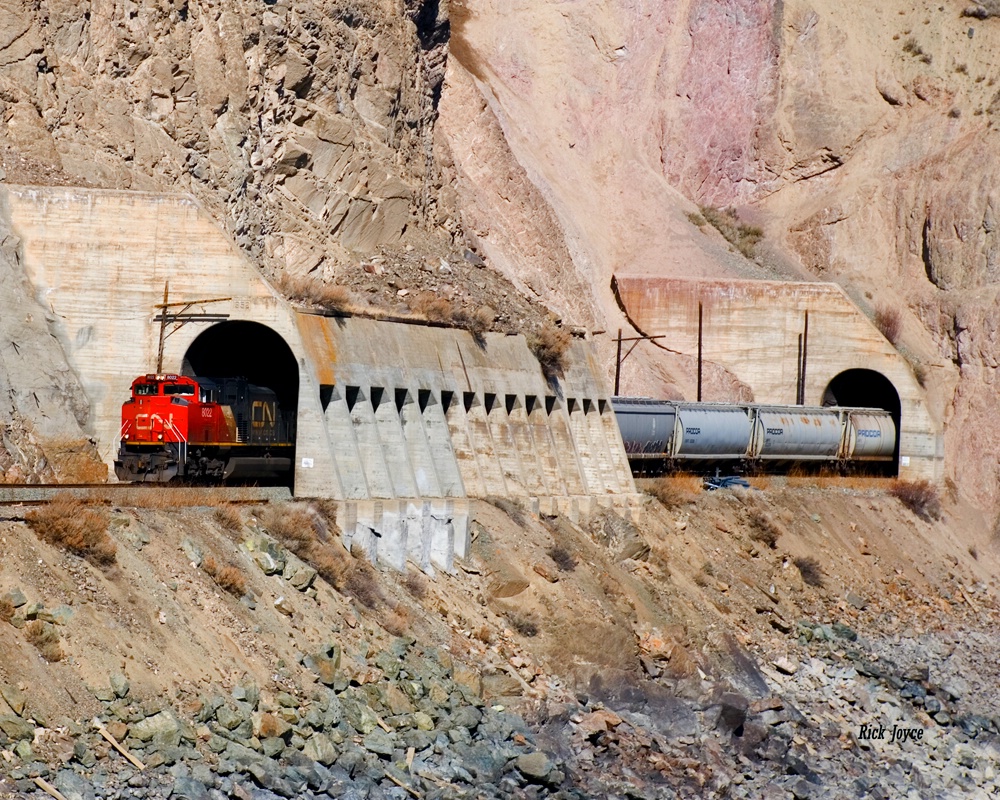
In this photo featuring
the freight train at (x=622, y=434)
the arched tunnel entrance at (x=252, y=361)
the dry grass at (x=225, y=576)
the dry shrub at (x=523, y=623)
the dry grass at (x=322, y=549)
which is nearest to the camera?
the dry grass at (x=225, y=576)

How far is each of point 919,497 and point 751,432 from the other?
8.72 meters

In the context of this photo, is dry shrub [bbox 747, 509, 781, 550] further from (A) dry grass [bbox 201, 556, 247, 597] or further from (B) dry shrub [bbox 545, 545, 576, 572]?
(A) dry grass [bbox 201, 556, 247, 597]

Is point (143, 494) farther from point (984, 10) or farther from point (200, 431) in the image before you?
point (984, 10)

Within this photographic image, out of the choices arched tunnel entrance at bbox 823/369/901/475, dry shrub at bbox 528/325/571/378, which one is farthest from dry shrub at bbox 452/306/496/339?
arched tunnel entrance at bbox 823/369/901/475

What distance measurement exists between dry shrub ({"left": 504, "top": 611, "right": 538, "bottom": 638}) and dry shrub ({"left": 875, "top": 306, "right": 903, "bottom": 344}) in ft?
131

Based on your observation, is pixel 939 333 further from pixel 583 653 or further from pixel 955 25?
pixel 583 653

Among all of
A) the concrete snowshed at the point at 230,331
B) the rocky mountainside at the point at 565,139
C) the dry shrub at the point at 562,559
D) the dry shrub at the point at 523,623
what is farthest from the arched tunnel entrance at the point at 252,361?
the dry shrub at the point at 562,559

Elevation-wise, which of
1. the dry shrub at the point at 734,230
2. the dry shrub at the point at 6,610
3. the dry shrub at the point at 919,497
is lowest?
the dry shrub at the point at 919,497

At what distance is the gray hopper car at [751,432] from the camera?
54.5 m

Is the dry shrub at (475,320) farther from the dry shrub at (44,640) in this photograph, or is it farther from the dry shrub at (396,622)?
the dry shrub at (44,640)

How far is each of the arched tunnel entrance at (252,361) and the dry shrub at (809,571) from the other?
1896 centimetres

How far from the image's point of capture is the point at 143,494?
30.3 meters

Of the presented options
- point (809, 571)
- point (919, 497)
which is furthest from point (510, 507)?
point (919, 497)

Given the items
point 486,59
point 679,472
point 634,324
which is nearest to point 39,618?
point 679,472
